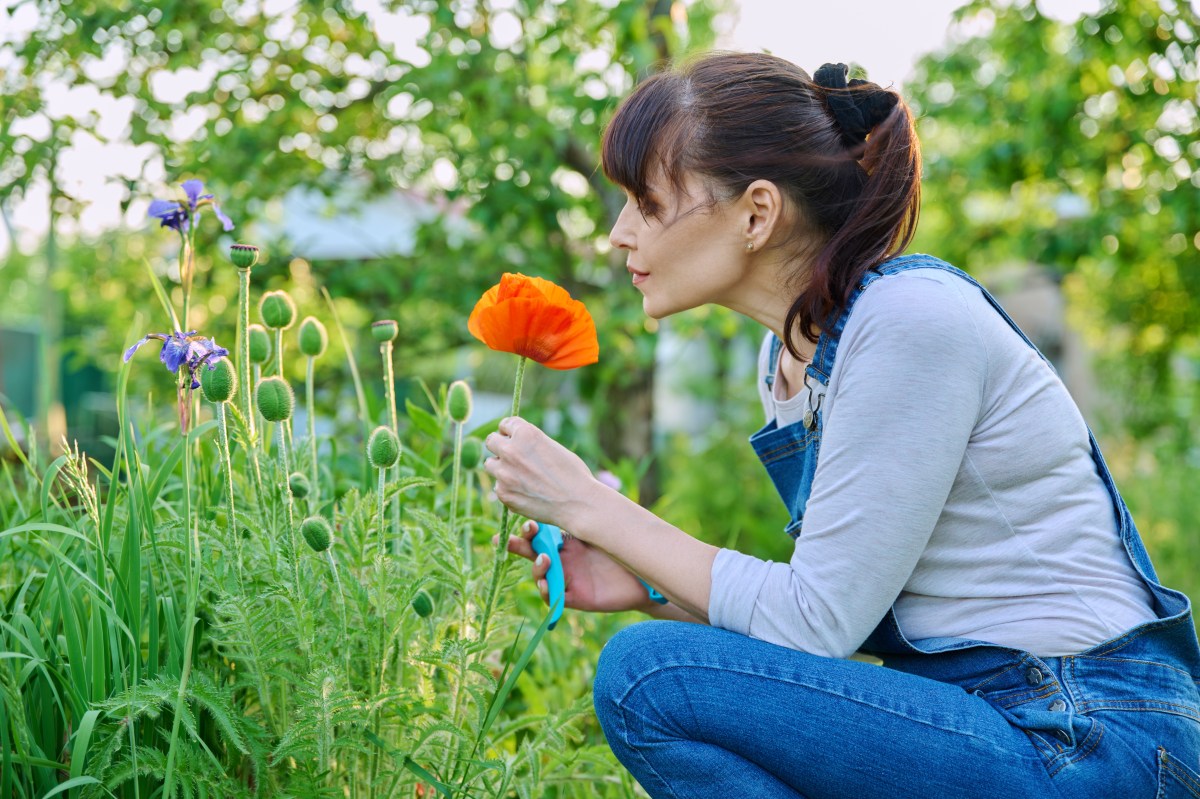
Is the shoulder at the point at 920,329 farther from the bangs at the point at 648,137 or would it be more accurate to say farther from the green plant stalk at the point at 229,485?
the green plant stalk at the point at 229,485

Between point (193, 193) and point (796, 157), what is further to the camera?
point (193, 193)

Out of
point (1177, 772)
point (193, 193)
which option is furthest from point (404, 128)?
point (1177, 772)

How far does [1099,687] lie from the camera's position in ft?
4.17

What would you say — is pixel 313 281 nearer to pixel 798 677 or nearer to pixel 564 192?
pixel 564 192

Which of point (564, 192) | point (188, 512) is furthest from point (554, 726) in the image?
point (564, 192)

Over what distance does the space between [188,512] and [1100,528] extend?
111cm

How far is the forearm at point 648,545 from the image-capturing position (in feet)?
4.40

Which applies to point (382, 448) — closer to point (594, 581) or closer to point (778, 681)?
point (594, 581)

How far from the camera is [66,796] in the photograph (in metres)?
1.34

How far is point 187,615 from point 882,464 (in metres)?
0.82

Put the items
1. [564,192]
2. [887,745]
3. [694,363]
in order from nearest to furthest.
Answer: [887,745] → [564,192] → [694,363]

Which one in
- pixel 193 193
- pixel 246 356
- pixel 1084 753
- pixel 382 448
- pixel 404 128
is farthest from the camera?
pixel 404 128

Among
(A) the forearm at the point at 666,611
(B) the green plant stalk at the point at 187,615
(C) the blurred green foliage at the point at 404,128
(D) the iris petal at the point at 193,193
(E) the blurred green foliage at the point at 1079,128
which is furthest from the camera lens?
(E) the blurred green foliage at the point at 1079,128

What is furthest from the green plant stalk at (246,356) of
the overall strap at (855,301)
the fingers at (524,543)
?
the overall strap at (855,301)
